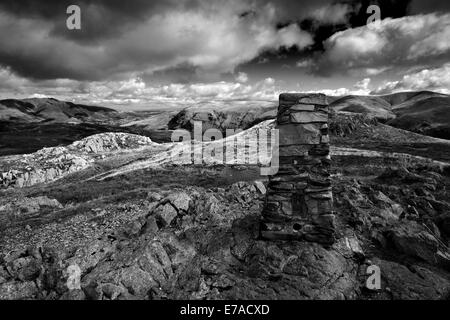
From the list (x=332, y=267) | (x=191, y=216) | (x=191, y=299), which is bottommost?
(x=191, y=299)

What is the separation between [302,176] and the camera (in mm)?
13289

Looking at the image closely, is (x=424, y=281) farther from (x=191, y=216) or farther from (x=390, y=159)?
(x=390, y=159)

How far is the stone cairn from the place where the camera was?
42.9 feet

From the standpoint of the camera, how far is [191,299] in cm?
1129

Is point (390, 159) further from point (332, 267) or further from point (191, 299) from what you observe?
point (191, 299)

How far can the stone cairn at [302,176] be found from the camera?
13078mm

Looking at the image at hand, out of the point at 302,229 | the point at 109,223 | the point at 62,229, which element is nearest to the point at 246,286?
the point at 302,229

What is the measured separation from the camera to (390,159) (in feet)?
164

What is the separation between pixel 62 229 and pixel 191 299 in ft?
30.9

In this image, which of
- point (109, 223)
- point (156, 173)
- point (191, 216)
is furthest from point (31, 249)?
point (156, 173)

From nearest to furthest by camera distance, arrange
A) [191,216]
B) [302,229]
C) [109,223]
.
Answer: [302,229] < [191,216] < [109,223]

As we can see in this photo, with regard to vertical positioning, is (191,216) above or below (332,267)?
above

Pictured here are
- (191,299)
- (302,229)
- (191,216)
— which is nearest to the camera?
(191,299)

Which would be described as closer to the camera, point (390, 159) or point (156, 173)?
point (156, 173)
